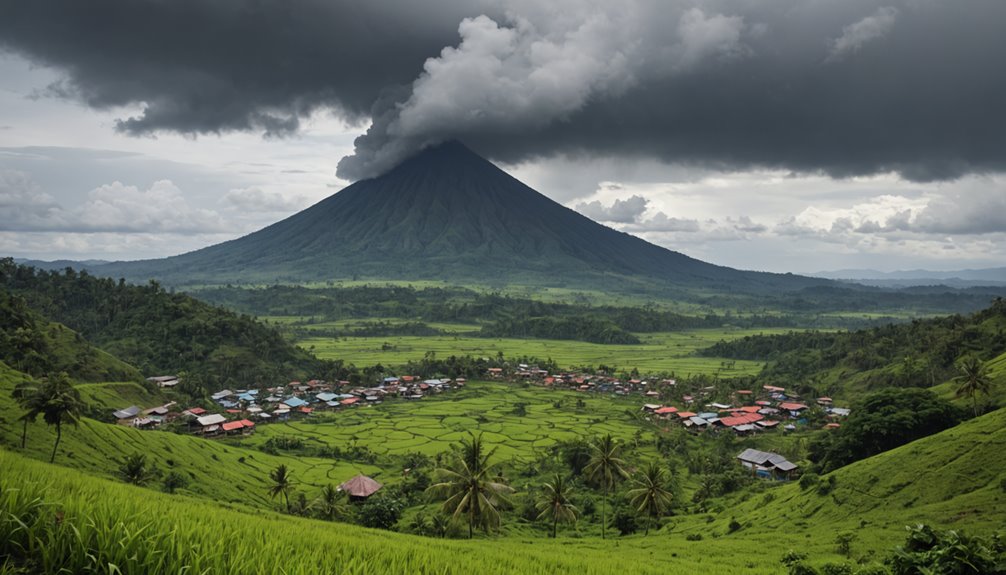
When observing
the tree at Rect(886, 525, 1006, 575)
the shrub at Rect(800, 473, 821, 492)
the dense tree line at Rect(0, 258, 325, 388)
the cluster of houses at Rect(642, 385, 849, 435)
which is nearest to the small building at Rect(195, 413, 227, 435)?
the dense tree line at Rect(0, 258, 325, 388)

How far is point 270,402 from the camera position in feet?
256

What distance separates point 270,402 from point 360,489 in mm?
44302

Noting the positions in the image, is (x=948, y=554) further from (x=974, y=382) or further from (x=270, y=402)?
(x=270, y=402)

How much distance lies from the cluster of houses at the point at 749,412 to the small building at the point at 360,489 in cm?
4430

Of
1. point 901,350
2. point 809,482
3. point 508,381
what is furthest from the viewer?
point 508,381

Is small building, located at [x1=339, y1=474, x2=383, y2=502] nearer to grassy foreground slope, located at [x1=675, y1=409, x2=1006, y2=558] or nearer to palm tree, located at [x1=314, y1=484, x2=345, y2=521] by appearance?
palm tree, located at [x1=314, y1=484, x2=345, y2=521]

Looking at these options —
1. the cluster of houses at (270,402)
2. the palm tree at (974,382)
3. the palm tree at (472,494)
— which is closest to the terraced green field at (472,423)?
the cluster of houses at (270,402)

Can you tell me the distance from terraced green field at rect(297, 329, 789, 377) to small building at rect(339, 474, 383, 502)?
228 ft

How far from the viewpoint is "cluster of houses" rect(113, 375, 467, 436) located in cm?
6040

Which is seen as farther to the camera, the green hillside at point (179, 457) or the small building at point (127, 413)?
the small building at point (127, 413)

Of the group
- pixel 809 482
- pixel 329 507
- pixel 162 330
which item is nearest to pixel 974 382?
pixel 809 482

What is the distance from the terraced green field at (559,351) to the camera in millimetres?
113812

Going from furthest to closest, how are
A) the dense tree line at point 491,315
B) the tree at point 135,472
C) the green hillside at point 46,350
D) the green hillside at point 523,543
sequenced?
the dense tree line at point 491,315
the green hillside at point 46,350
the tree at point 135,472
the green hillside at point 523,543

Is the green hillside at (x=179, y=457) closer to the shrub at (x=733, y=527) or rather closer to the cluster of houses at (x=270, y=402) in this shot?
the cluster of houses at (x=270, y=402)
